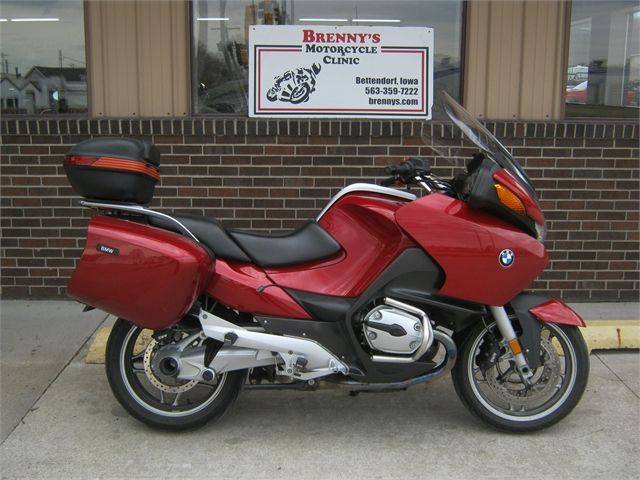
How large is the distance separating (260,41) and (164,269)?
107 inches

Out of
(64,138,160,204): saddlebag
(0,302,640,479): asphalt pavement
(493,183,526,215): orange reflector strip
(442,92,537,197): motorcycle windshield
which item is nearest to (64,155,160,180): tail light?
(64,138,160,204): saddlebag

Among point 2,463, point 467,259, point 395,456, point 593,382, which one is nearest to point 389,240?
point 467,259

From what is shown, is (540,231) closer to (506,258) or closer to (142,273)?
(506,258)

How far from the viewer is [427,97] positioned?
5270 mm

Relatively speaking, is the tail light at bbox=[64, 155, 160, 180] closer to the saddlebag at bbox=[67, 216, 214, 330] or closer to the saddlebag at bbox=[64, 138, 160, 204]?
the saddlebag at bbox=[64, 138, 160, 204]

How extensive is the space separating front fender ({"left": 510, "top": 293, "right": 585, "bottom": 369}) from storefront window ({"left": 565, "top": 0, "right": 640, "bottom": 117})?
2607 mm

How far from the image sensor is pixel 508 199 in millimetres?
3162

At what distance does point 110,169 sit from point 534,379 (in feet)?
7.83

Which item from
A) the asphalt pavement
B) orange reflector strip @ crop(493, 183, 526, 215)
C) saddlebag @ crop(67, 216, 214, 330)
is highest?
orange reflector strip @ crop(493, 183, 526, 215)

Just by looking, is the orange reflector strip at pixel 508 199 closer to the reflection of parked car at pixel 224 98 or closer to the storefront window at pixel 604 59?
the storefront window at pixel 604 59

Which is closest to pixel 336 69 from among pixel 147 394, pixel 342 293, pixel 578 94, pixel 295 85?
pixel 295 85

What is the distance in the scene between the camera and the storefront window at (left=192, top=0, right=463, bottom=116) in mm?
5285

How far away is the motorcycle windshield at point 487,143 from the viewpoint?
3279mm

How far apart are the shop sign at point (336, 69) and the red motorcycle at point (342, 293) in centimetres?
190
